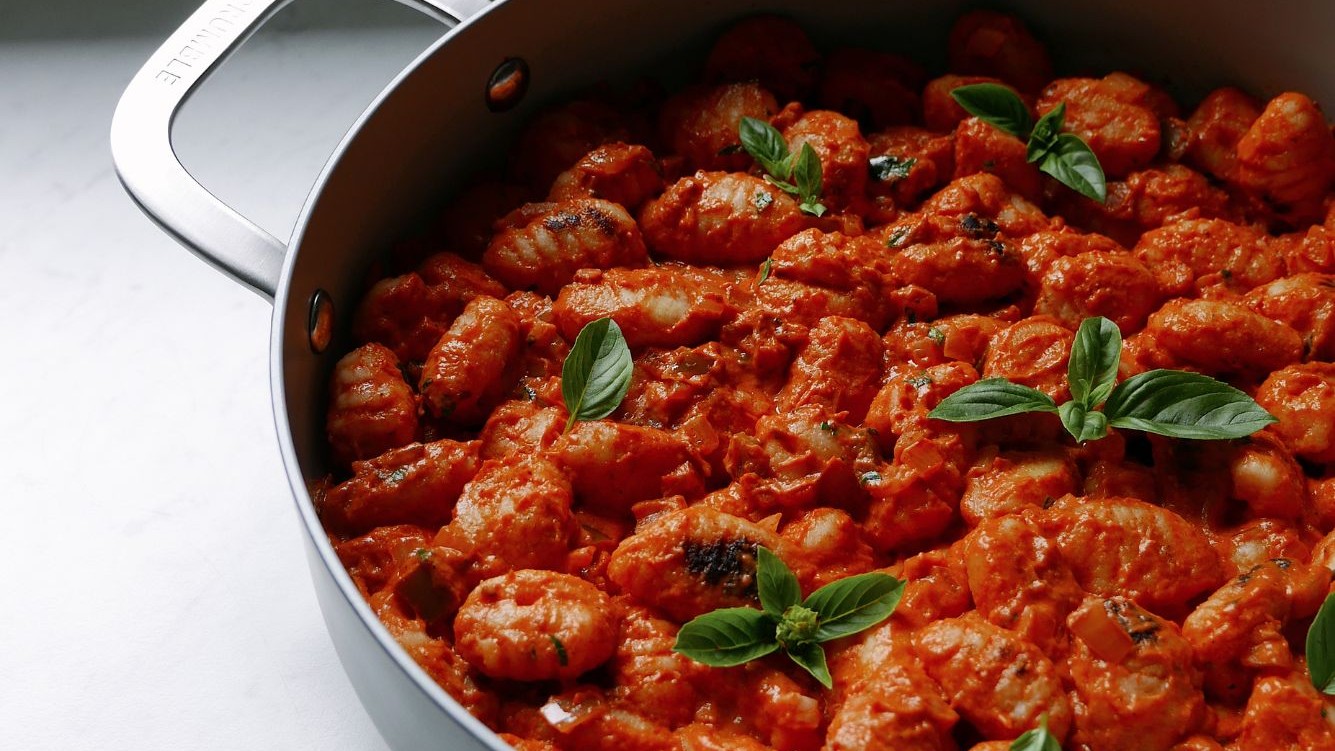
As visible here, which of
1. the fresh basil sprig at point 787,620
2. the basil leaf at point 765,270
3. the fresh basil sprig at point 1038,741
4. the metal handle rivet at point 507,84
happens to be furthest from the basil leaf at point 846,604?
the metal handle rivet at point 507,84

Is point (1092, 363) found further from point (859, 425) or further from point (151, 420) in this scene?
point (151, 420)

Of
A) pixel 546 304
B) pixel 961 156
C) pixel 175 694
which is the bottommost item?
pixel 175 694

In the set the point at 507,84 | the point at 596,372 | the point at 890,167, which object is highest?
the point at 507,84

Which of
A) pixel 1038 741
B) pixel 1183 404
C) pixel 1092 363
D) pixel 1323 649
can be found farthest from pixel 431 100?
pixel 1323 649

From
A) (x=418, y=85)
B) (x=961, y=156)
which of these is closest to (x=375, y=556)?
(x=418, y=85)

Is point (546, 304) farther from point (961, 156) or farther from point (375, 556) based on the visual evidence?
point (961, 156)

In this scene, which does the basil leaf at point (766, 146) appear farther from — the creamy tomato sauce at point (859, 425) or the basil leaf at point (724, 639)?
the basil leaf at point (724, 639)
